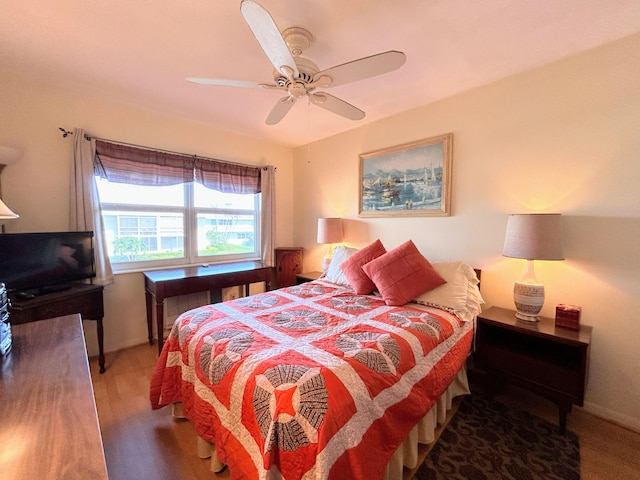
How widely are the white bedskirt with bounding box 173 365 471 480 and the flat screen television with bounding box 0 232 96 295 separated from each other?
1.44 metres

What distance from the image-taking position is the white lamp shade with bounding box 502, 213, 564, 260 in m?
1.76

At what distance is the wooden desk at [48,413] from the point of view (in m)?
0.59

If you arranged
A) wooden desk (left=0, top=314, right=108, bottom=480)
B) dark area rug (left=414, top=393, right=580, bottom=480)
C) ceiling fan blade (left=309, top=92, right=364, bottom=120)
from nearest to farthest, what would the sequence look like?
1. wooden desk (left=0, top=314, right=108, bottom=480)
2. dark area rug (left=414, top=393, right=580, bottom=480)
3. ceiling fan blade (left=309, top=92, right=364, bottom=120)

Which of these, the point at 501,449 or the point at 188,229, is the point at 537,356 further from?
the point at 188,229

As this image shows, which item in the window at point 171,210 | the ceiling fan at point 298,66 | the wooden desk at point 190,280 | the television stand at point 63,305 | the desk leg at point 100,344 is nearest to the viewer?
the ceiling fan at point 298,66

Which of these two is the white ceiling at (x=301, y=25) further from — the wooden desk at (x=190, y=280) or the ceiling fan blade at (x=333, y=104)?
the wooden desk at (x=190, y=280)

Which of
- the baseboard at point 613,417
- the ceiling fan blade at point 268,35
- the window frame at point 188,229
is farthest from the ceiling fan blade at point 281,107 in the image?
the baseboard at point 613,417

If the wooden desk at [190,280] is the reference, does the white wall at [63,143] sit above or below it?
above

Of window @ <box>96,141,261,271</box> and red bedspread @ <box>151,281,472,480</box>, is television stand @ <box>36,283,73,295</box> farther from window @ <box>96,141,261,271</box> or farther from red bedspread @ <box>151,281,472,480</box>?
red bedspread @ <box>151,281,472,480</box>

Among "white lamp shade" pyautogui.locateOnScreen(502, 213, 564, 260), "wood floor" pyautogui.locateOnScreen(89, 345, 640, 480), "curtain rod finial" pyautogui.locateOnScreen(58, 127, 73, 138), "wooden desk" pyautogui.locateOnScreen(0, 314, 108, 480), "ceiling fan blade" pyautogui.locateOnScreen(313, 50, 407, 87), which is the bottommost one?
"wood floor" pyautogui.locateOnScreen(89, 345, 640, 480)

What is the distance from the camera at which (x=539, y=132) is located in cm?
203

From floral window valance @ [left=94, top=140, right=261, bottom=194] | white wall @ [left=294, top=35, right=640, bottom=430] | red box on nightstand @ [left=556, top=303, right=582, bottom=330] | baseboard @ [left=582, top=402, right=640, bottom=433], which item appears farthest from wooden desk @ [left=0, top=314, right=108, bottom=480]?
baseboard @ [left=582, top=402, right=640, bottom=433]

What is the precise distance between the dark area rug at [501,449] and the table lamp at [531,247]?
2.27 ft

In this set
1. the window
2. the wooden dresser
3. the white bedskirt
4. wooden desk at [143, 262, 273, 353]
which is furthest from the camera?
the wooden dresser
